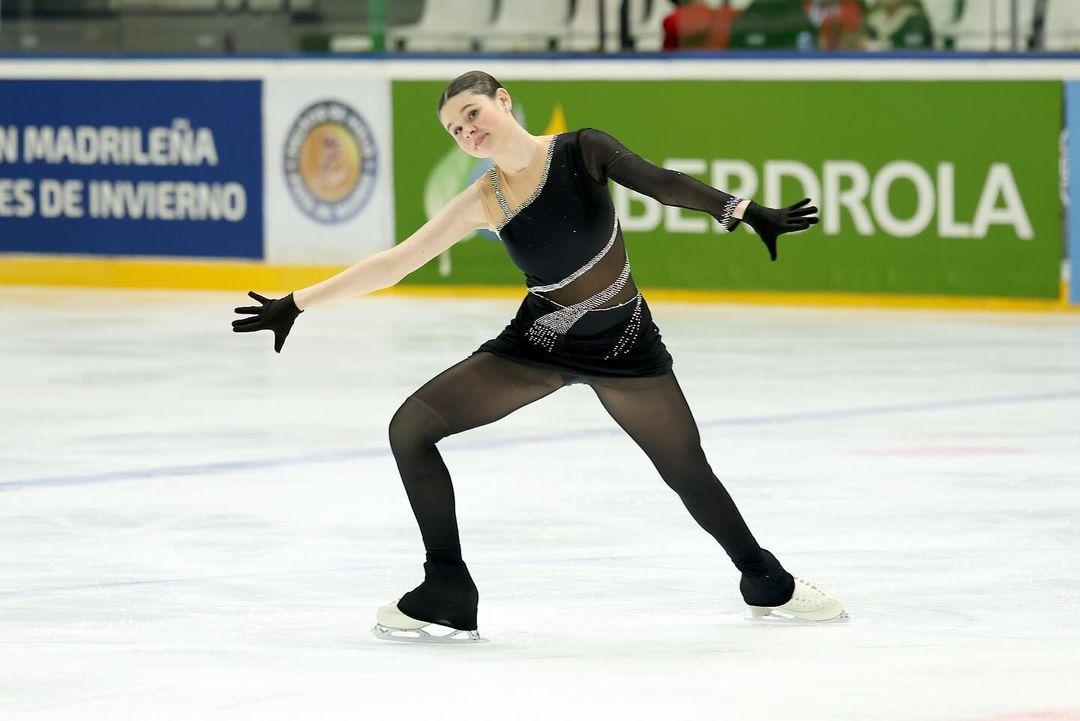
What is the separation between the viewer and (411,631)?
5.64 metres

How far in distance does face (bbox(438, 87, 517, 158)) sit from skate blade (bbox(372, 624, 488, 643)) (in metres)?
1.10

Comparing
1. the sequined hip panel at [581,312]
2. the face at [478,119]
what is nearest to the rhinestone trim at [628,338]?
the sequined hip panel at [581,312]

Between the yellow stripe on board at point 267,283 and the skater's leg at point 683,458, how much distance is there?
8396 mm

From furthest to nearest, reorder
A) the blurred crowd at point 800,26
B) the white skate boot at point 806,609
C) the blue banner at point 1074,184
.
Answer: the blurred crowd at point 800,26, the blue banner at point 1074,184, the white skate boot at point 806,609

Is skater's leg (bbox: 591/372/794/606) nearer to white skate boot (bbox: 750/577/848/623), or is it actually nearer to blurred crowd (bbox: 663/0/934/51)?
white skate boot (bbox: 750/577/848/623)

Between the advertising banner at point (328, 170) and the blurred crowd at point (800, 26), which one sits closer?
the blurred crowd at point (800, 26)

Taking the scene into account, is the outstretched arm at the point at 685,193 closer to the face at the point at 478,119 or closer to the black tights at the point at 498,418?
the face at the point at 478,119

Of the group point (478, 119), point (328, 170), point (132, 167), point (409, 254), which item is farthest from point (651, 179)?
point (132, 167)

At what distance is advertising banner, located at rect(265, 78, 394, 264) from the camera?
Result: 1572 cm

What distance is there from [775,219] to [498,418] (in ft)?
3.04

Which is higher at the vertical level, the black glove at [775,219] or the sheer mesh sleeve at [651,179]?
the sheer mesh sleeve at [651,179]

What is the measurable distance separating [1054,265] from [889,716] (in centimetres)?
942

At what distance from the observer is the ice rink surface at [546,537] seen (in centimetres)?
510

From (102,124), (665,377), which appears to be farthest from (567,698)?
(102,124)
